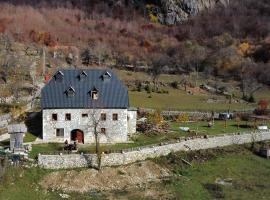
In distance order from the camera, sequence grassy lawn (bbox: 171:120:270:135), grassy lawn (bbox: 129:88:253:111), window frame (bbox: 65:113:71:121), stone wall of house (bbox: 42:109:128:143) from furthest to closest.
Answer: grassy lawn (bbox: 129:88:253:111)
grassy lawn (bbox: 171:120:270:135)
window frame (bbox: 65:113:71:121)
stone wall of house (bbox: 42:109:128:143)

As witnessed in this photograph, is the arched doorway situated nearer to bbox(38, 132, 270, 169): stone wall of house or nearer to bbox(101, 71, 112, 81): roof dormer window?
bbox(101, 71, 112, 81): roof dormer window

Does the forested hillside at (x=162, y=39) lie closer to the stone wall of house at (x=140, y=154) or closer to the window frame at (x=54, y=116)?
the stone wall of house at (x=140, y=154)

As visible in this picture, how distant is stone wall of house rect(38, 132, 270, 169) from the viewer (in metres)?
56.2

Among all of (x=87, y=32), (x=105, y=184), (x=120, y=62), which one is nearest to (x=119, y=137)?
(x=105, y=184)

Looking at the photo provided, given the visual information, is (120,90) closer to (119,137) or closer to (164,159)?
(119,137)

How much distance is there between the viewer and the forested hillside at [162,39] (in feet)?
438

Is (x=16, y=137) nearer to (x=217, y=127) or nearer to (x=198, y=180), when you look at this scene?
(x=198, y=180)

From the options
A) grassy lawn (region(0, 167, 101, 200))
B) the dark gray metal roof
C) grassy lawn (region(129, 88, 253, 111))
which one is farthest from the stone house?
grassy lawn (region(129, 88, 253, 111))

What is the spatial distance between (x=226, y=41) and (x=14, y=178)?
119 m

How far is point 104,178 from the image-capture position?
2203 inches

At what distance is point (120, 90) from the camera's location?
213 feet

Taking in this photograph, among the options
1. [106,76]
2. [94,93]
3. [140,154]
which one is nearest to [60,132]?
[94,93]

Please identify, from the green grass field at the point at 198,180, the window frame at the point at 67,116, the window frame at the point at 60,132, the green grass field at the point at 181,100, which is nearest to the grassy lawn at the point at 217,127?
the green grass field at the point at 198,180

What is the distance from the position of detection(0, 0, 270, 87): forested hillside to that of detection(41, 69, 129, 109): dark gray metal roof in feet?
143
